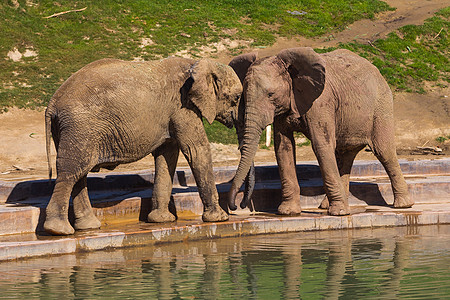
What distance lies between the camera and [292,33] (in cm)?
3331

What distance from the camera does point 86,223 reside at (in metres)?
10.1

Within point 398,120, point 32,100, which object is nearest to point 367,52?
point 398,120

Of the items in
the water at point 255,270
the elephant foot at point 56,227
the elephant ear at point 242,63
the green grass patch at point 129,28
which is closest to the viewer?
the water at point 255,270

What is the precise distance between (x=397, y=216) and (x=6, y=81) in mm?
16843

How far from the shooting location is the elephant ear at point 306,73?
1060 cm

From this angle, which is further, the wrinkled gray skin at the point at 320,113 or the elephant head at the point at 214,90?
the wrinkled gray skin at the point at 320,113

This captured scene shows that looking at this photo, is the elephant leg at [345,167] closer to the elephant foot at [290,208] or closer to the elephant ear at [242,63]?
the elephant foot at [290,208]

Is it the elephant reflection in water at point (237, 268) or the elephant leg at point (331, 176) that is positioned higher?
the elephant leg at point (331, 176)

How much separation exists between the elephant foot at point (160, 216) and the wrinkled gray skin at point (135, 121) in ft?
0.05

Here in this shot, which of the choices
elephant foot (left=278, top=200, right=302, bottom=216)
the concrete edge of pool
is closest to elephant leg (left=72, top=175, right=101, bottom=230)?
the concrete edge of pool

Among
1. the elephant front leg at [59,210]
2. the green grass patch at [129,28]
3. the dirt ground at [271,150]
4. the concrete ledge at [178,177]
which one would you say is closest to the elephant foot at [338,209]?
the concrete ledge at [178,177]

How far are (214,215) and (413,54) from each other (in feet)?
74.7

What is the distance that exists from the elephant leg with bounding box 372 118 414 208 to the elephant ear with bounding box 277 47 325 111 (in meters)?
1.44

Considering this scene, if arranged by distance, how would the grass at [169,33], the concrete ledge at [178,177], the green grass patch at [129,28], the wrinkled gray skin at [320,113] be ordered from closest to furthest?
the wrinkled gray skin at [320,113]
the concrete ledge at [178,177]
the green grass patch at [129,28]
the grass at [169,33]
